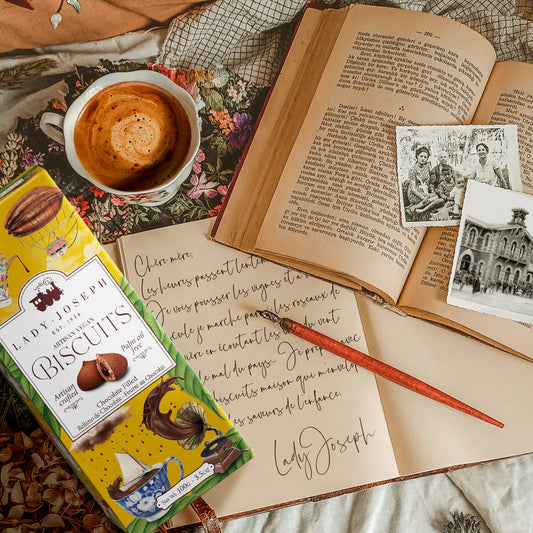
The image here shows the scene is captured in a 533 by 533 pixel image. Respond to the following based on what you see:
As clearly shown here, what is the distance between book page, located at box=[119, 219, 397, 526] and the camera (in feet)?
2.25

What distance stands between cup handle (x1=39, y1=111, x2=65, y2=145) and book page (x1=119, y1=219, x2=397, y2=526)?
5.9 inches

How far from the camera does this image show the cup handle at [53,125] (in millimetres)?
→ 639

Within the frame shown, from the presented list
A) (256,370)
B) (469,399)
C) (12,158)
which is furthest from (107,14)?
(469,399)

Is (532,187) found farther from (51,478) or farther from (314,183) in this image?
(51,478)

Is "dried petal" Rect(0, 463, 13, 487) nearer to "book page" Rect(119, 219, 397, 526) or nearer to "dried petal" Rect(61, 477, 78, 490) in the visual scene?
"dried petal" Rect(61, 477, 78, 490)

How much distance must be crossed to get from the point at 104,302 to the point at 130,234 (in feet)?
0.43

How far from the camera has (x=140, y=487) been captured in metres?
0.63

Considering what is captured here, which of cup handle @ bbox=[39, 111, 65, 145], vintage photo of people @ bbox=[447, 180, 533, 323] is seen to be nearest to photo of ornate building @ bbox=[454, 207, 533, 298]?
vintage photo of people @ bbox=[447, 180, 533, 323]

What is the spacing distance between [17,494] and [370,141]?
616 mm

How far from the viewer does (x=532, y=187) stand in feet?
2.30

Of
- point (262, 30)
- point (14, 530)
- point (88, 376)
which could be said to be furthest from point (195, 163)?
point (14, 530)

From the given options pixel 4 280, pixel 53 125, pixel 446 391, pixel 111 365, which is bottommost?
pixel 446 391
